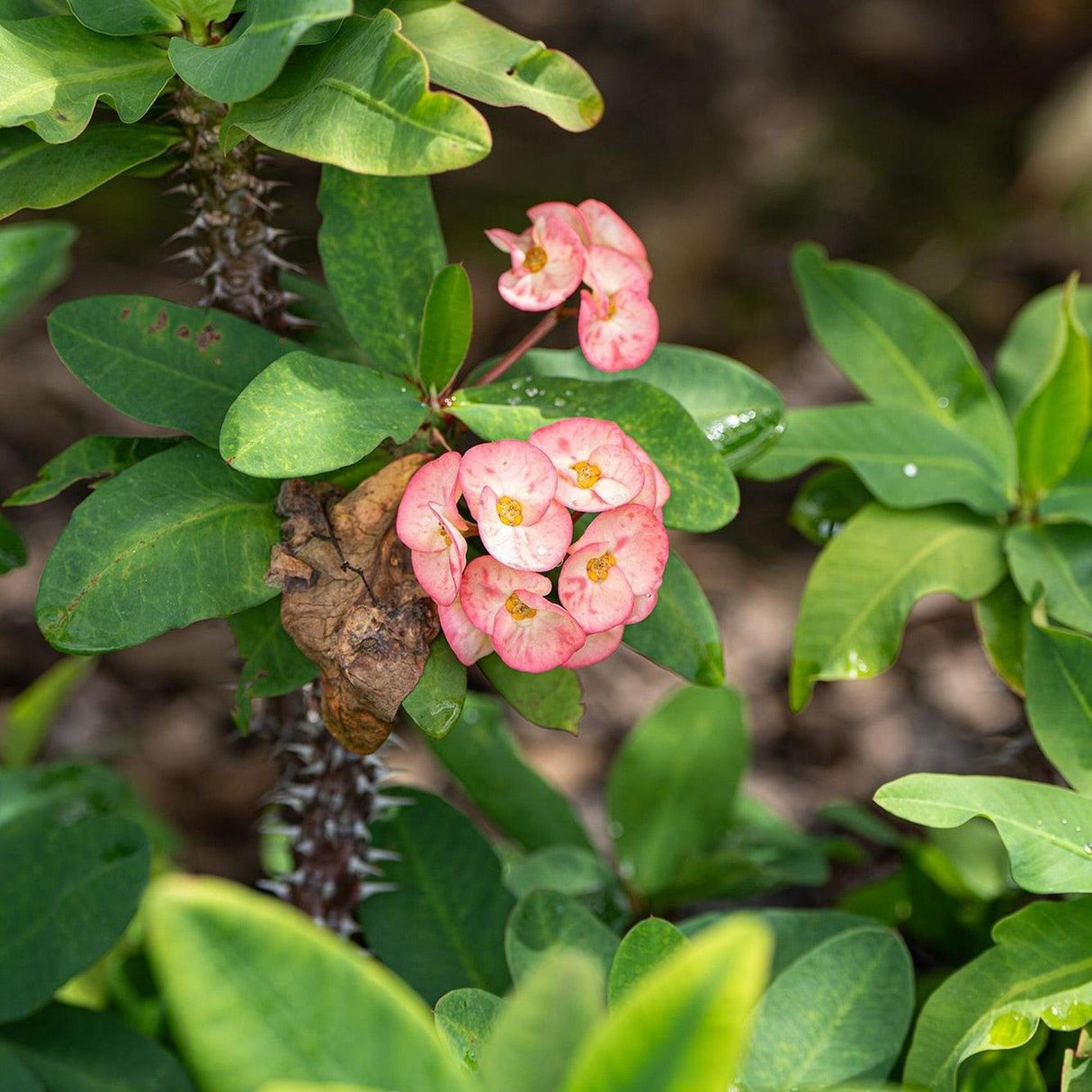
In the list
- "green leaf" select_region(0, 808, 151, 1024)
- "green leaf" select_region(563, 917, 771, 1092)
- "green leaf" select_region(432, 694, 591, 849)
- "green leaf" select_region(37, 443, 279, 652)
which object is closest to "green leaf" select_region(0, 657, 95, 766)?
"green leaf" select_region(0, 808, 151, 1024)

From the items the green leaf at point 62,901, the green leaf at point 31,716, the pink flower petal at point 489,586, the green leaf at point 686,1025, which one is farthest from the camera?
the green leaf at point 31,716

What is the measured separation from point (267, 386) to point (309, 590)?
Result: 16 cm

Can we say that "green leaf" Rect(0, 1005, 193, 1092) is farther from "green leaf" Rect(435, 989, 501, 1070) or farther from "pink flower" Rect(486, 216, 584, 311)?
"pink flower" Rect(486, 216, 584, 311)

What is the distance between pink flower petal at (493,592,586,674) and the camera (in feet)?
2.82

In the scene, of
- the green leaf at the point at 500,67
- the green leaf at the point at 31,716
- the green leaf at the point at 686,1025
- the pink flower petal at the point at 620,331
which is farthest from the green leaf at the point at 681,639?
the green leaf at the point at 31,716

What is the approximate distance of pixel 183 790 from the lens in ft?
7.74

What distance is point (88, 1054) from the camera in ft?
4.08

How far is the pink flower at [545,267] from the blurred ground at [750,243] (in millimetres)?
1484

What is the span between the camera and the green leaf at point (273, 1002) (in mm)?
548

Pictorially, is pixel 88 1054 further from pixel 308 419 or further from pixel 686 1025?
pixel 686 1025

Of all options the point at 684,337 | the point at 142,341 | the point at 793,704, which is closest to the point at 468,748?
the point at 793,704

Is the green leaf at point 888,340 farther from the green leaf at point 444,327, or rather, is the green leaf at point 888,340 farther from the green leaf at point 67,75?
the green leaf at point 67,75

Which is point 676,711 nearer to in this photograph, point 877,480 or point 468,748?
point 468,748

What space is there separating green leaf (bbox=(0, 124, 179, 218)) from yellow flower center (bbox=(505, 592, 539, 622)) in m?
0.47
